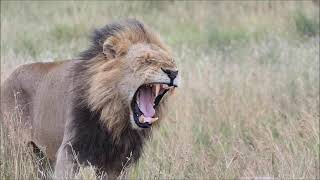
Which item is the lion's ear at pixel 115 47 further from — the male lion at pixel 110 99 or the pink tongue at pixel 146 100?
the pink tongue at pixel 146 100

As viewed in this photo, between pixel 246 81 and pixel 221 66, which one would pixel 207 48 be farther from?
pixel 246 81

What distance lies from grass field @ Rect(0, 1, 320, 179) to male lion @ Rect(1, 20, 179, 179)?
0.57 feet

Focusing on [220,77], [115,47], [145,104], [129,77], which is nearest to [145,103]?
[145,104]

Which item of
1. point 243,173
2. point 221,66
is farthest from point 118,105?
point 221,66

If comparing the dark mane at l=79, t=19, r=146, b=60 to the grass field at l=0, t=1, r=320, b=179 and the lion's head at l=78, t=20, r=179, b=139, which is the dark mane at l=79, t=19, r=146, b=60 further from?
the grass field at l=0, t=1, r=320, b=179

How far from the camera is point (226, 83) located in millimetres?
6766

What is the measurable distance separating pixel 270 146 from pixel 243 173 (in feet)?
2.08

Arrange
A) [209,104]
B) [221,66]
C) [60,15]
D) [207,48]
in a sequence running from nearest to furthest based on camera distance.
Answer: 1. [209,104]
2. [221,66]
3. [207,48]
4. [60,15]

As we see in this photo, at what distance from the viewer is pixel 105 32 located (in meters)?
4.02

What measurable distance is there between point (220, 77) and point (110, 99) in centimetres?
332

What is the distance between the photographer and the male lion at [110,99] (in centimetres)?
376

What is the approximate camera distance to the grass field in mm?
4715

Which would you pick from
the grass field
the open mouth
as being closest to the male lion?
the open mouth

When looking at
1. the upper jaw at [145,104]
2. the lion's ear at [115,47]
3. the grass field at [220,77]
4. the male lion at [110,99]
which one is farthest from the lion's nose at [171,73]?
the grass field at [220,77]
